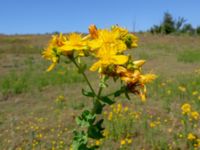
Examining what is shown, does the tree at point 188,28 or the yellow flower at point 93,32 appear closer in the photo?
the yellow flower at point 93,32

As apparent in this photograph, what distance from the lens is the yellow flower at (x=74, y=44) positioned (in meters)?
1.44

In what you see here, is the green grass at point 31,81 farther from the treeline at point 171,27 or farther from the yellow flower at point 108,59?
the treeline at point 171,27

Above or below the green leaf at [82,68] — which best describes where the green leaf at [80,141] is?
below

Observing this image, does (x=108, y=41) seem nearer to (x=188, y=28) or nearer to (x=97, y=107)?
(x=97, y=107)

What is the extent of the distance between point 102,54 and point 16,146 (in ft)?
11.9

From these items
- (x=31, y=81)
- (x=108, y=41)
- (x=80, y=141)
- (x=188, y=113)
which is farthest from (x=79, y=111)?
(x=108, y=41)

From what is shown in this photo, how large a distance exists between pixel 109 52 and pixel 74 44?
0.16 metres

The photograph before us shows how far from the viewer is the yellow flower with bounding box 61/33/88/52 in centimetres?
144

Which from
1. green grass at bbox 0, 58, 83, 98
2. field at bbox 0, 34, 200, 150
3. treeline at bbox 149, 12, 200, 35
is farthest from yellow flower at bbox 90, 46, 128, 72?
treeline at bbox 149, 12, 200, 35

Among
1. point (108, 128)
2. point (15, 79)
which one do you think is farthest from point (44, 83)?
point (108, 128)

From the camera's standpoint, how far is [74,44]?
1449mm

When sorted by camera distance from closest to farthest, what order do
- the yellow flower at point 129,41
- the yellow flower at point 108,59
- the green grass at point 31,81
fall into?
the yellow flower at point 108,59, the yellow flower at point 129,41, the green grass at point 31,81

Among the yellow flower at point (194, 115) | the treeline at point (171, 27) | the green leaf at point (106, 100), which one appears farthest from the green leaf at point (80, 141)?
the treeline at point (171, 27)

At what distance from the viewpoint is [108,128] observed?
497cm
